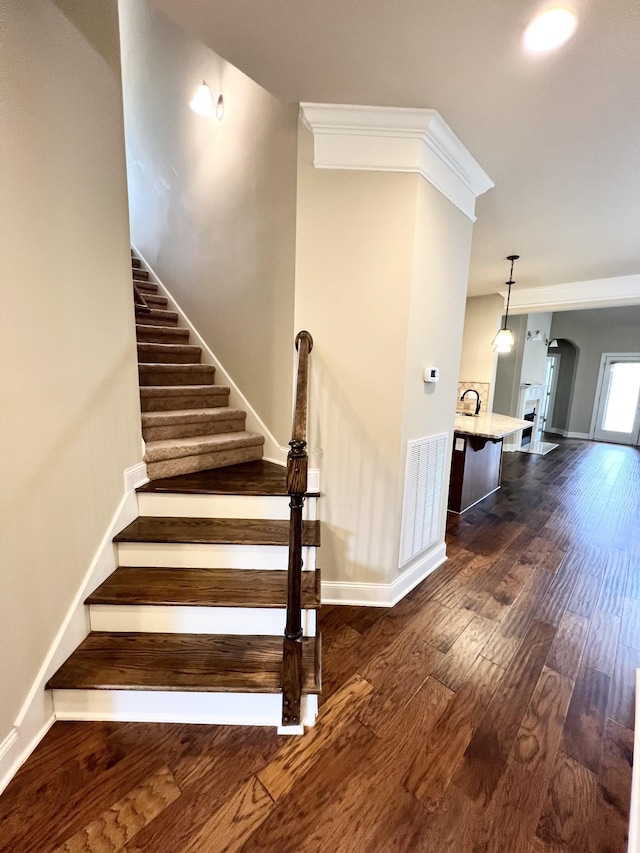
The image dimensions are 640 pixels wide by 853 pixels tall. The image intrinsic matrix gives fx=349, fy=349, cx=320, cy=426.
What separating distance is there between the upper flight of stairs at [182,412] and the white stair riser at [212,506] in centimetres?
21

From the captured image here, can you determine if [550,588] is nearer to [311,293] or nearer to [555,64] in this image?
[311,293]

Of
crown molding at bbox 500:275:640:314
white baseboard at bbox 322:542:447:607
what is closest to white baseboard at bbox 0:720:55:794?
white baseboard at bbox 322:542:447:607

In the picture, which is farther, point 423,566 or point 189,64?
point 189,64

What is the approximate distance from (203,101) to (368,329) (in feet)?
7.60

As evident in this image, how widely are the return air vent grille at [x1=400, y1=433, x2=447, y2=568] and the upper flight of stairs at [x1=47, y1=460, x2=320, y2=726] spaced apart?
62 centimetres

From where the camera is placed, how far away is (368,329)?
194 cm

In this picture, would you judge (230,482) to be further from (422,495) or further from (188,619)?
(422,495)

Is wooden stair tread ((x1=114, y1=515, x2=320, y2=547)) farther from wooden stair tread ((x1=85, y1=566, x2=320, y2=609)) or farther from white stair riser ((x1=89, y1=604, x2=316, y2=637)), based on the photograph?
white stair riser ((x1=89, y1=604, x2=316, y2=637))

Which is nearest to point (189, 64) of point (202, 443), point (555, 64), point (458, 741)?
point (555, 64)

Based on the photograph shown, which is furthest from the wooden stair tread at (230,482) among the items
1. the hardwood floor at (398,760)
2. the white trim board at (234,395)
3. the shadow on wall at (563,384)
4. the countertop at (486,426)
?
the shadow on wall at (563,384)

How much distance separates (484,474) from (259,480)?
113 inches

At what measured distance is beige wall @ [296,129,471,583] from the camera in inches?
73.2

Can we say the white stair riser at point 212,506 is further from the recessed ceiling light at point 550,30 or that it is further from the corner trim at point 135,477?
the recessed ceiling light at point 550,30

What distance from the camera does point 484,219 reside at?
2896mm
